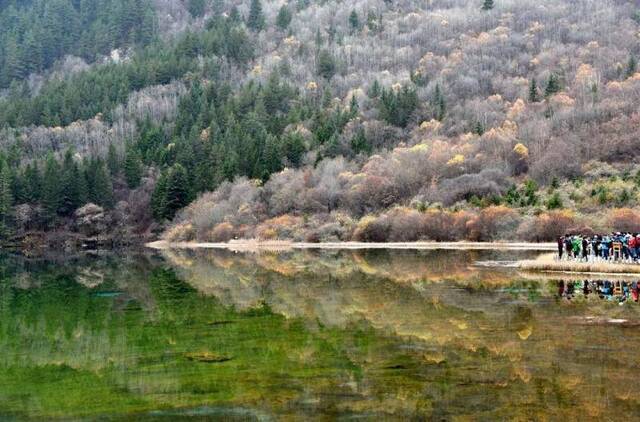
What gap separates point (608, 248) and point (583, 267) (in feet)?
10.4

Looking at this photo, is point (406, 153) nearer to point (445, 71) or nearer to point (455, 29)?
point (445, 71)

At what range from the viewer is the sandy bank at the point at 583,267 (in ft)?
123

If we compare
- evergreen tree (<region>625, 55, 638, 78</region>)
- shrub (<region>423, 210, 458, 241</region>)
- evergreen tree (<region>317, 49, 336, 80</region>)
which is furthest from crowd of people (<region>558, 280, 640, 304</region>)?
evergreen tree (<region>317, 49, 336, 80</region>)

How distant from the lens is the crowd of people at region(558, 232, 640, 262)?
130 feet

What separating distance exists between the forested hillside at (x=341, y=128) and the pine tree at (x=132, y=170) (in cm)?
21

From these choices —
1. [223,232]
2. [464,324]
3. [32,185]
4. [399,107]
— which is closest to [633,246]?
[464,324]

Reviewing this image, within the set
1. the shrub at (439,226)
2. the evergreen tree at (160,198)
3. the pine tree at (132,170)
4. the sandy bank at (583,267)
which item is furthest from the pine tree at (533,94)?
the sandy bank at (583,267)

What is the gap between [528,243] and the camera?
67.0 m

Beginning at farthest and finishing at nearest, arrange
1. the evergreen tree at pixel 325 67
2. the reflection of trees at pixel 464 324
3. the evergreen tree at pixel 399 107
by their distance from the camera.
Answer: the evergreen tree at pixel 325 67 → the evergreen tree at pixel 399 107 → the reflection of trees at pixel 464 324

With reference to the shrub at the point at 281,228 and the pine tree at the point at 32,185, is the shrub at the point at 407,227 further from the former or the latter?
the pine tree at the point at 32,185

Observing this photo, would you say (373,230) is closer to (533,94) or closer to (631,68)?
(533,94)

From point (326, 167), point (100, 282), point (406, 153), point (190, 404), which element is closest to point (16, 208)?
point (326, 167)

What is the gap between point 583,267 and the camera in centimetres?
3950

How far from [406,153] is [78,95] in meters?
77.1
